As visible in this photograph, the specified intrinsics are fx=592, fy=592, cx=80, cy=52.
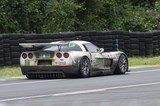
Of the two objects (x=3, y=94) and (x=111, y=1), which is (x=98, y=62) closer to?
(x=3, y=94)

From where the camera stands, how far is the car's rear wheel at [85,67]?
18.5 meters

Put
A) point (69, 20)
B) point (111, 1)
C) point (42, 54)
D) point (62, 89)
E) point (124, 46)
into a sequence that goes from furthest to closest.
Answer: point (111, 1), point (69, 20), point (124, 46), point (42, 54), point (62, 89)

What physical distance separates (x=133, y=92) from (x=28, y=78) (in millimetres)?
6105

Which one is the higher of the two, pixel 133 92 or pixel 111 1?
pixel 111 1

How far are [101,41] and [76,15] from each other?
851 centimetres

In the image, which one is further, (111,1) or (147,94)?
(111,1)

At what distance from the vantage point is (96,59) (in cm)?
1931

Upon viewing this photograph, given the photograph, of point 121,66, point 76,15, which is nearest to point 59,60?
point 121,66

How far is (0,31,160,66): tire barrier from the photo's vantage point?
912 inches

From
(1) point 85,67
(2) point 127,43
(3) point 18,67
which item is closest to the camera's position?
(1) point 85,67

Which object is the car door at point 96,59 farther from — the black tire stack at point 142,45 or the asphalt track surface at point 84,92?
the black tire stack at point 142,45

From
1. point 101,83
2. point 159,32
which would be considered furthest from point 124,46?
point 101,83

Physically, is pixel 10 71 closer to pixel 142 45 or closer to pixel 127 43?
pixel 127 43

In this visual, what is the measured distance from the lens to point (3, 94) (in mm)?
13695
